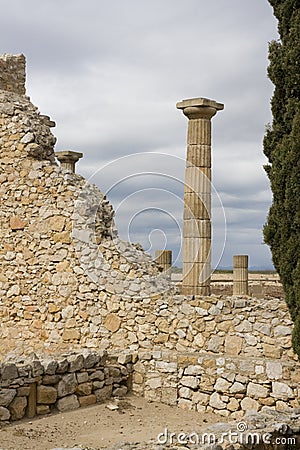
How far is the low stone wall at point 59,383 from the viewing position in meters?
8.23

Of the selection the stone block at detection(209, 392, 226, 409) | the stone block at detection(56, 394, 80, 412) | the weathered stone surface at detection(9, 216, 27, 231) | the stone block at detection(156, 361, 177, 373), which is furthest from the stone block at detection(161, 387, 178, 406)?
the weathered stone surface at detection(9, 216, 27, 231)

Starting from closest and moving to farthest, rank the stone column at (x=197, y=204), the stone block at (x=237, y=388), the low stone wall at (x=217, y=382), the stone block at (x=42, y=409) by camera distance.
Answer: the stone block at (x=42, y=409) → the low stone wall at (x=217, y=382) → the stone block at (x=237, y=388) → the stone column at (x=197, y=204)

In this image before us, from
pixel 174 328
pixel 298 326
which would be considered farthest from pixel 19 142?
pixel 298 326

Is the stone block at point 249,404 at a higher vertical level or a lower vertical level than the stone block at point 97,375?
lower

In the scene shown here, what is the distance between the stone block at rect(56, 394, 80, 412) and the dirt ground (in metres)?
0.08

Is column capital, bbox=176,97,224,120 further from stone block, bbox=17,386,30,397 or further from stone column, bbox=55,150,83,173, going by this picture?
stone block, bbox=17,386,30,397

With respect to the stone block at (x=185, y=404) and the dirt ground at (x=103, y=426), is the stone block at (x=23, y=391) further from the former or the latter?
the stone block at (x=185, y=404)

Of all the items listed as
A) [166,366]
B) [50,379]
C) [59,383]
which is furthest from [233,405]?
[50,379]

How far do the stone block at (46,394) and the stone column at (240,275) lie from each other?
32.7 feet

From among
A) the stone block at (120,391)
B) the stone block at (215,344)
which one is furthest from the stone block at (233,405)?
the stone block at (120,391)

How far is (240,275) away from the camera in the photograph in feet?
59.7

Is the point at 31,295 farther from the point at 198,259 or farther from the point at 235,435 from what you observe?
the point at 235,435

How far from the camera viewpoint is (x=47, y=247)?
37.6 ft

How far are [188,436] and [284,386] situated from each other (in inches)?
113
